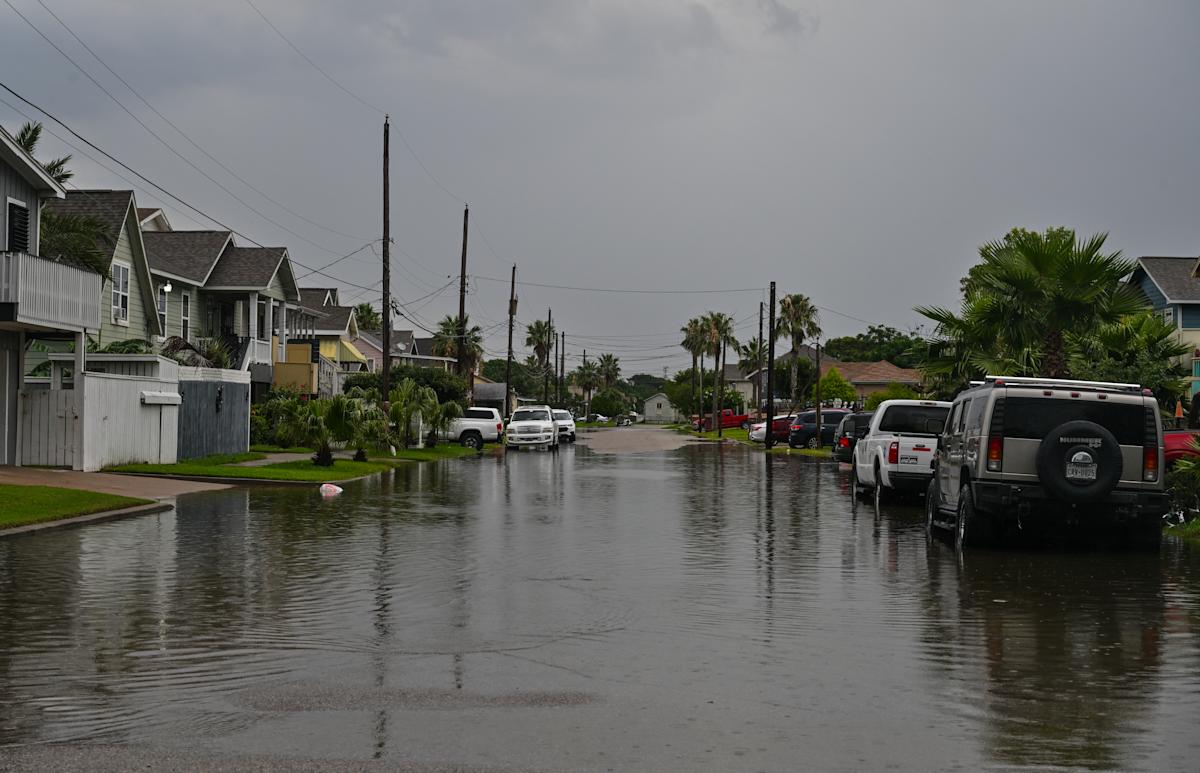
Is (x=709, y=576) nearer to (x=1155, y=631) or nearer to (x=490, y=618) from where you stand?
(x=490, y=618)

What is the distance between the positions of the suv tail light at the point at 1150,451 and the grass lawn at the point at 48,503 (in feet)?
45.6

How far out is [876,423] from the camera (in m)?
25.1

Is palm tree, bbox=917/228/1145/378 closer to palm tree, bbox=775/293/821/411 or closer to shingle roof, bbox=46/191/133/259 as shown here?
shingle roof, bbox=46/191/133/259

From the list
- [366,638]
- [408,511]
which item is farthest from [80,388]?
[366,638]

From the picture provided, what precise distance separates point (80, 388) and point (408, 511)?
34.4 ft

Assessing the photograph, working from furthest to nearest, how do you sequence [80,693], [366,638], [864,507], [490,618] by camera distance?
1. [864,507]
2. [490,618]
3. [366,638]
4. [80,693]

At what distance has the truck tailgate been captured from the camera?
77.0ft

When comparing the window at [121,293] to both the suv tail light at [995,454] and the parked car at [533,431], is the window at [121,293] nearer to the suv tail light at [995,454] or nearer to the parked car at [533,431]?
the parked car at [533,431]

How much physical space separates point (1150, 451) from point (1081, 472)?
98 cm

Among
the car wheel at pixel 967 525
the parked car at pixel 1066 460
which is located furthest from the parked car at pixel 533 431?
the parked car at pixel 1066 460

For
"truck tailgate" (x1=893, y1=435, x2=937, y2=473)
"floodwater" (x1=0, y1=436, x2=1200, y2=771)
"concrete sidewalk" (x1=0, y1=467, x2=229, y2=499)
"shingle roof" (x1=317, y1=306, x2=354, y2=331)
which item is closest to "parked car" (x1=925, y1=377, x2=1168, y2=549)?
"floodwater" (x1=0, y1=436, x2=1200, y2=771)

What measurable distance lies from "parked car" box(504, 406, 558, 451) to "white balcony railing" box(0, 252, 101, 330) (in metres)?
26.4

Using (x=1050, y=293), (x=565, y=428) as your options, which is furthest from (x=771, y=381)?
(x=1050, y=293)

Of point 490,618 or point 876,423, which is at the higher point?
point 876,423
